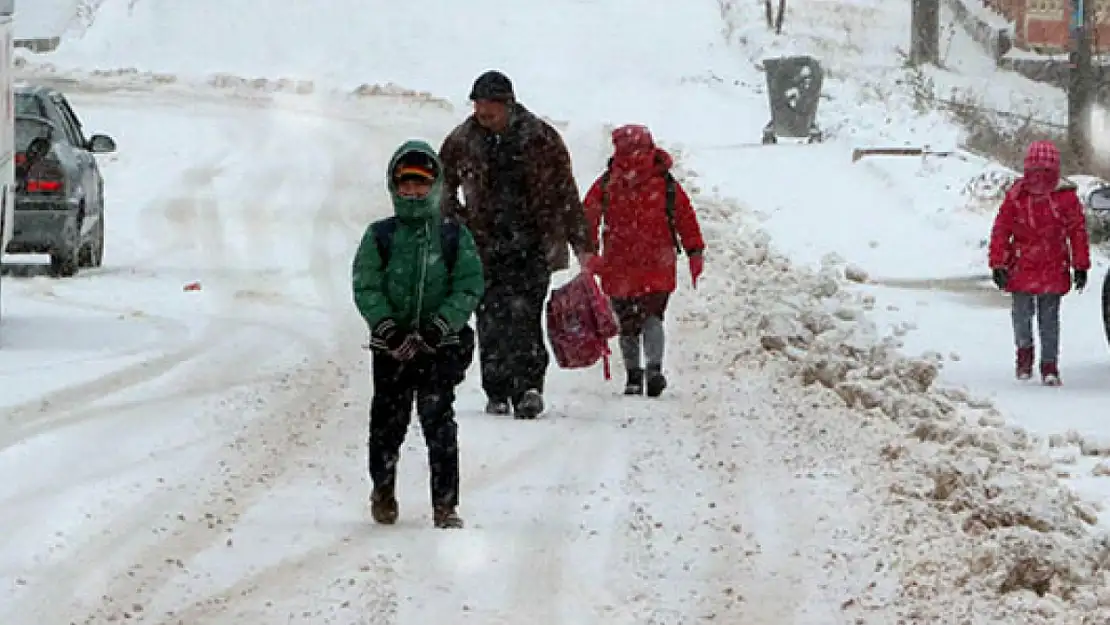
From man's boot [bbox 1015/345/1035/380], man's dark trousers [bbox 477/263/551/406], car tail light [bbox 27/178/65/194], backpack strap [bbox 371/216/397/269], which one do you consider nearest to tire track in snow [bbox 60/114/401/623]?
man's dark trousers [bbox 477/263/551/406]

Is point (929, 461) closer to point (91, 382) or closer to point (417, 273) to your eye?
point (417, 273)

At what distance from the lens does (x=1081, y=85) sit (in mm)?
26625

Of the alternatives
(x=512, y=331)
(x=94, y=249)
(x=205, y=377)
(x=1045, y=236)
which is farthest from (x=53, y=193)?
(x=1045, y=236)

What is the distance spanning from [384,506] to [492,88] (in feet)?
10.5

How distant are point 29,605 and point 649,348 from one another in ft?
18.9

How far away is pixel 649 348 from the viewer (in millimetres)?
12695

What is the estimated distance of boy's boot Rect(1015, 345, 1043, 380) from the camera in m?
13.1

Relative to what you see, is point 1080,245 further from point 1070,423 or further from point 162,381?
point 162,381

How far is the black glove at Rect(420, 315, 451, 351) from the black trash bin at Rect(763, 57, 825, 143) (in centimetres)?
2243

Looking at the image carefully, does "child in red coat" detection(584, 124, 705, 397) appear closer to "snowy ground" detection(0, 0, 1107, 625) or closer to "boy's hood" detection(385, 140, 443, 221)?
"snowy ground" detection(0, 0, 1107, 625)

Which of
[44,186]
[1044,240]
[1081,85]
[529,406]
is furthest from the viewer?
[1081,85]

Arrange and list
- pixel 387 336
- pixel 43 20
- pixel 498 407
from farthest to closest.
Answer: pixel 43 20 < pixel 498 407 < pixel 387 336

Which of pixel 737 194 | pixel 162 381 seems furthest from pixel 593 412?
pixel 737 194

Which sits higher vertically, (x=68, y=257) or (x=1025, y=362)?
(x=1025, y=362)
